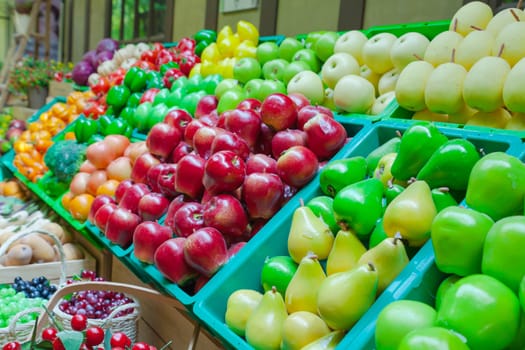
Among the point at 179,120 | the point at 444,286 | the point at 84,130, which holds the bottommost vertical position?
the point at 84,130

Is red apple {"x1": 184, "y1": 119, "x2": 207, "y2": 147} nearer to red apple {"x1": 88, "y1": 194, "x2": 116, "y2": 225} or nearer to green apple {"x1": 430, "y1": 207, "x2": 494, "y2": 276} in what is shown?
red apple {"x1": 88, "y1": 194, "x2": 116, "y2": 225}

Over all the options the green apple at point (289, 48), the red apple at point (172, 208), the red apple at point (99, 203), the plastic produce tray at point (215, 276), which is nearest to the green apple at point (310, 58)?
the green apple at point (289, 48)

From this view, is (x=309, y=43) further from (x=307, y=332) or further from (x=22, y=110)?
(x=22, y=110)

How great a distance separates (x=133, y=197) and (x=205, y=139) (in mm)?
487

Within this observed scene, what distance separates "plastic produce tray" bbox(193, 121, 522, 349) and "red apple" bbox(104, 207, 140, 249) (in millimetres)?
684

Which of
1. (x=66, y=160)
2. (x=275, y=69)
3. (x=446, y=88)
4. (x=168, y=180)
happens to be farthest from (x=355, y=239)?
(x=66, y=160)

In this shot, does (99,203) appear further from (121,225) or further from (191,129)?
(191,129)

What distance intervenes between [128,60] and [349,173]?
14.5 feet

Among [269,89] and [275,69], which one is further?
[275,69]

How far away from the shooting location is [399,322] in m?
1.01

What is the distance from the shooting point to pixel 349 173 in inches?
67.0

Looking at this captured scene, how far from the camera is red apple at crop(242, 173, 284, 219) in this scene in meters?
1.83

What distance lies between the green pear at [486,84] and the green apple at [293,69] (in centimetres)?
115

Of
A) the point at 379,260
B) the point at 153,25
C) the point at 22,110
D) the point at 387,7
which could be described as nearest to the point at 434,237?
the point at 379,260
